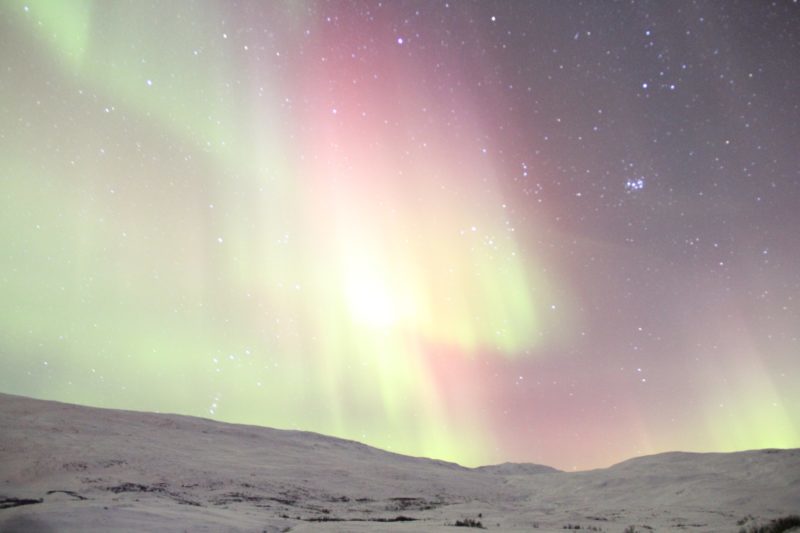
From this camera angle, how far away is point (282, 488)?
955 inches

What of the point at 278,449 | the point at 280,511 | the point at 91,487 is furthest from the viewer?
the point at 278,449

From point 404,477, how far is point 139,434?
18942 millimetres

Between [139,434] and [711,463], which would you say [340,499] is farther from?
[711,463]

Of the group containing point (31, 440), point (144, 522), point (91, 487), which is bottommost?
point (144, 522)

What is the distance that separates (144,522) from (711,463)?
141ft

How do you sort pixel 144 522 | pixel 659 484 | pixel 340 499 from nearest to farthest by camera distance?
pixel 144 522, pixel 340 499, pixel 659 484

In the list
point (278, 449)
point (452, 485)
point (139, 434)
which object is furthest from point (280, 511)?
point (278, 449)

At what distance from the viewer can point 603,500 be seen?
2981cm

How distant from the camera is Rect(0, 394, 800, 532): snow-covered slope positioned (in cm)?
1370

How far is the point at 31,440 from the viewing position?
25766 mm

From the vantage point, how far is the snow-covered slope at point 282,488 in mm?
13703

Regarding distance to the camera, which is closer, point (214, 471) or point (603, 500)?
point (214, 471)

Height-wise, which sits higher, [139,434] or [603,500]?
[139,434]

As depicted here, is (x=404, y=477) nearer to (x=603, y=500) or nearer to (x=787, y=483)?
(x=603, y=500)
